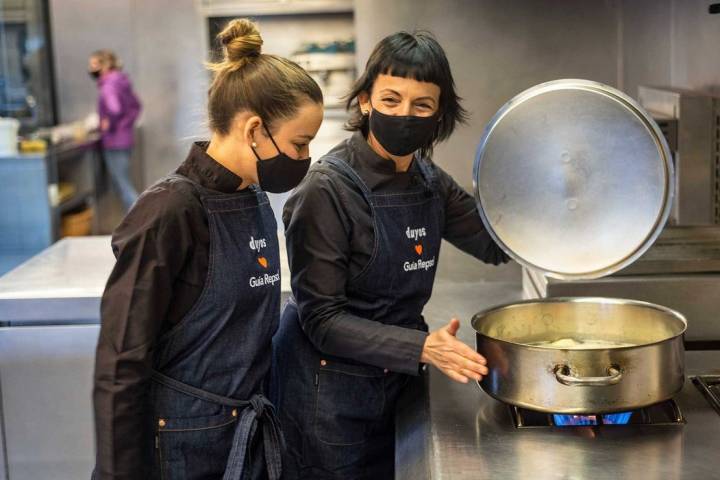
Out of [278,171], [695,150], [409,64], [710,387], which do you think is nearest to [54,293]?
Answer: [278,171]

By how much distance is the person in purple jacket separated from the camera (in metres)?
6.86

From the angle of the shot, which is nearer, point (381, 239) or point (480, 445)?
point (480, 445)

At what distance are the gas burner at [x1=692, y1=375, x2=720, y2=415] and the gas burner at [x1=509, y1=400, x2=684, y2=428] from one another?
0.08 m

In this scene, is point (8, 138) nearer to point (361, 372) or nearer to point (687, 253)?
point (361, 372)

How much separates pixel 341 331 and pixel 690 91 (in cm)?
131

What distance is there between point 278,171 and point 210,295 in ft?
0.77

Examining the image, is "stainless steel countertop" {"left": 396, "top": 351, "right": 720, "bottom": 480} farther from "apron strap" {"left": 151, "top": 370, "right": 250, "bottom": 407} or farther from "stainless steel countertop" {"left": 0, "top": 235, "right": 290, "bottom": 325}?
"stainless steel countertop" {"left": 0, "top": 235, "right": 290, "bottom": 325}

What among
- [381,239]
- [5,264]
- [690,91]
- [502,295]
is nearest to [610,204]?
[381,239]

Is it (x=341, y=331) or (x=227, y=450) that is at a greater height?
(x=341, y=331)

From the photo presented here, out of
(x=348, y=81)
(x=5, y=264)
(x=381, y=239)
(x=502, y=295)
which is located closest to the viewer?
(x=381, y=239)

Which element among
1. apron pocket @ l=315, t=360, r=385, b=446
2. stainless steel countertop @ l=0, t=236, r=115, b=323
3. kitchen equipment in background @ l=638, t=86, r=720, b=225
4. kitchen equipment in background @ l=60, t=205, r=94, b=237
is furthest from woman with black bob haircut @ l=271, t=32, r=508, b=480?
kitchen equipment in background @ l=60, t=205, r=94, b=237

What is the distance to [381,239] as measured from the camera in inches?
66.7

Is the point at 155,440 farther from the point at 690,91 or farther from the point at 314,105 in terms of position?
the point at 690,91

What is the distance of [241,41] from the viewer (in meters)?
1.53
